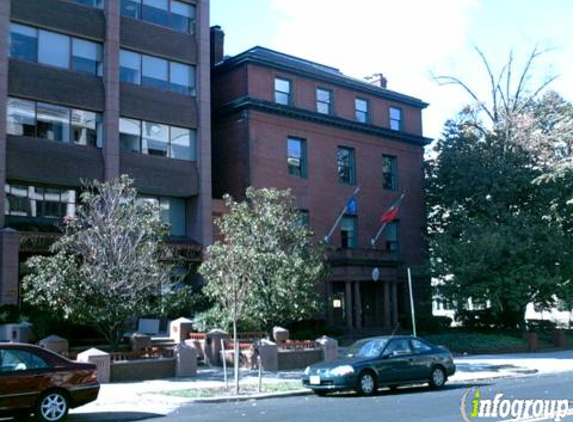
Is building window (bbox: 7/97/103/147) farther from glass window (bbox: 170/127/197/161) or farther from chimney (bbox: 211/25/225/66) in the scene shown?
chimney (bbox: 211/25/225/66)

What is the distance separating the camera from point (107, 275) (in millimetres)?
20734

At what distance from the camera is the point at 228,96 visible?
123 feet

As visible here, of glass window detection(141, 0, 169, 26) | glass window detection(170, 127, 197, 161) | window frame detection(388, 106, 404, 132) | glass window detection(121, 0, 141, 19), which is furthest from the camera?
window frame detection(388, 106, 404, 132)

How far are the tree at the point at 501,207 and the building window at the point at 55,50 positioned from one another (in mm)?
18988

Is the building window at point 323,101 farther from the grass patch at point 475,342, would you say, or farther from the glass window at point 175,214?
the grass patch at point 475,342

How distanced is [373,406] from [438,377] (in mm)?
4219

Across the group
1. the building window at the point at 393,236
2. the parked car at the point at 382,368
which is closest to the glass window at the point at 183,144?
the building window at the point at 393,236

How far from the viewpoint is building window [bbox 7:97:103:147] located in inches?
1171

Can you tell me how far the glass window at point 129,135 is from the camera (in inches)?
1288

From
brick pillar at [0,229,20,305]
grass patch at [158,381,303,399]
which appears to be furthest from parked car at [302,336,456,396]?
brick pillar at [0,229,20,305]

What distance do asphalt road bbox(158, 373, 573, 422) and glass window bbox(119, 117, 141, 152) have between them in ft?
61.9

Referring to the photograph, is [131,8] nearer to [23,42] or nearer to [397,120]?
[23,42]

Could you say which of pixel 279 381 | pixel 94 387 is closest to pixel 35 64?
pixel 279 381

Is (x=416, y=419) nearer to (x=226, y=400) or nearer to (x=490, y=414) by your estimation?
(x=490, y=414)
